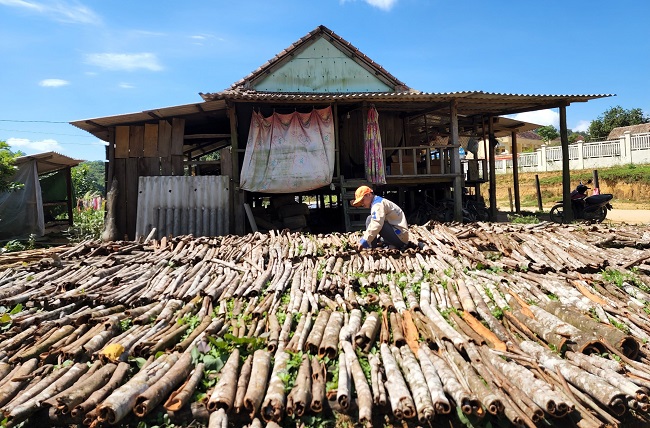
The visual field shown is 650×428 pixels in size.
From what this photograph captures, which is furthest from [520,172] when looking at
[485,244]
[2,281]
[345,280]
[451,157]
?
[2,281]

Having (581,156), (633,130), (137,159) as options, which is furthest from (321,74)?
(633,130)

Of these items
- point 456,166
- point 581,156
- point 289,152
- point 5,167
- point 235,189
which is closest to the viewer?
point 5,167

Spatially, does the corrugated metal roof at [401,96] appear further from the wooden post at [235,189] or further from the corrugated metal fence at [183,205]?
the corrugated metal fence at [183,205]

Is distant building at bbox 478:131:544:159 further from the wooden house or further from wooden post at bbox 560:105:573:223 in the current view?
wooden post at bbox 560:105:573:223

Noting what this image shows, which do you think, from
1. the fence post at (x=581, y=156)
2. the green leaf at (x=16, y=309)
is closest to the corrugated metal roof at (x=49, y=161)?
the green leaf at (x=16, y=309)

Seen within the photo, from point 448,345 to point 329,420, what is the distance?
53.3 inches

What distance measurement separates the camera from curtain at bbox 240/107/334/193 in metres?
11.9

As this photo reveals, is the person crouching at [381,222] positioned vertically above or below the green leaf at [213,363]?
above

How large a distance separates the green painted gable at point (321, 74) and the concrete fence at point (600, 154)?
64.4ft

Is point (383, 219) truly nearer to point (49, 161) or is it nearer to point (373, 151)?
point (373, 151)

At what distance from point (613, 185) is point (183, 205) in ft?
78.0

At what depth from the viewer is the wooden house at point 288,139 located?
11.4m

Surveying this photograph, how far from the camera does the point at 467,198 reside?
15.8 m

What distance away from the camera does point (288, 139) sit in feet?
40.0
